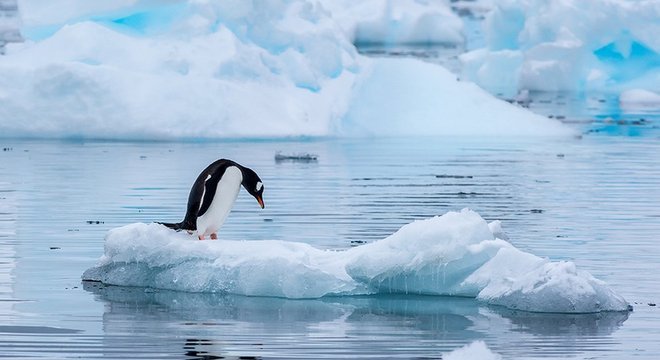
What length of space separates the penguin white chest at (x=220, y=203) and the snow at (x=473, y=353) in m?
2.91

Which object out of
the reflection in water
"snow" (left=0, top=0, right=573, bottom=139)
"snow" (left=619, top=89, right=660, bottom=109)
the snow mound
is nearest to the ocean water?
the reflection in water

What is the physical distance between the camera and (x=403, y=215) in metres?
14.3

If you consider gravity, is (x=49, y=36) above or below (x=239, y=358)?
above

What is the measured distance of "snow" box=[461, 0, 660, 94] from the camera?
35969 millimetres

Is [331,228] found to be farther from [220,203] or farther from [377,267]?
[377,267]

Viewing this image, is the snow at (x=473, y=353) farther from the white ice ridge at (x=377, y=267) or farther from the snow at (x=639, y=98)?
the snow at (x=639, y=98)

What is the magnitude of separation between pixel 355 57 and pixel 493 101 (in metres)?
2.40

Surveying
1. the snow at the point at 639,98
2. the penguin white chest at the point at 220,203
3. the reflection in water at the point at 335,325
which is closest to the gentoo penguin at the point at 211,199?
the penguin white chest at the point at 220,203

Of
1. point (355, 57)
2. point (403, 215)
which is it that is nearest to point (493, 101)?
point (355, 57)

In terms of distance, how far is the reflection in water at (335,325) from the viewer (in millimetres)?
7750

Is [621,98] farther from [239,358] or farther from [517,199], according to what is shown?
[239,358]

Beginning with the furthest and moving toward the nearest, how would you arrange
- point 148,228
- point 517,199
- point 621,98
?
point 621,98
point 517,199
point 148,228

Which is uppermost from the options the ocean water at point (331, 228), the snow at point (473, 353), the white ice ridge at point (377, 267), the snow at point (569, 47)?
the snow at point (569, 47)

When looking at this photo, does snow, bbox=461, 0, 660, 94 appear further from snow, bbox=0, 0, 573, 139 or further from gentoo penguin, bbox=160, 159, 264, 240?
gentoo penguin, bbox=160, 159, 264, 240
